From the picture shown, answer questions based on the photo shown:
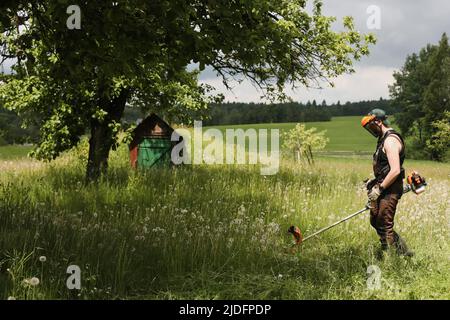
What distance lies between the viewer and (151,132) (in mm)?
21469

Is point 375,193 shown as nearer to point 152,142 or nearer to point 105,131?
point 105,131

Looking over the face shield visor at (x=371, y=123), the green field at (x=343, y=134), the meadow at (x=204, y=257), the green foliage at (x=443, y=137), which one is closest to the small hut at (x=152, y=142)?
the meadow at (x=204, y=257)

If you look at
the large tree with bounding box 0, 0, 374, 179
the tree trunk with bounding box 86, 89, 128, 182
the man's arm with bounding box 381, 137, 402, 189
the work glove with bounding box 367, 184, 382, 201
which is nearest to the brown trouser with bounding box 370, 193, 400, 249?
the work glove with bounding box 367, 184, 382, 201

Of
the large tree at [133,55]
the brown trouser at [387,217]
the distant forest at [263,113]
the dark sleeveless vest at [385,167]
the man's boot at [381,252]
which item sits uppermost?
the distant forest at [263,113]

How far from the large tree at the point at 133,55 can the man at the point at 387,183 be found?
194cm

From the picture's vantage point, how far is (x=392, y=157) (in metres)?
6.11

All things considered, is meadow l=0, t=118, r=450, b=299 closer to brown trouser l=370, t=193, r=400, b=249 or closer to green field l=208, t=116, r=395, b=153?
brown trouser l=370, t=193, r=400, b=249

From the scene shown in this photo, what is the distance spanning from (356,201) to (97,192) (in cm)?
567

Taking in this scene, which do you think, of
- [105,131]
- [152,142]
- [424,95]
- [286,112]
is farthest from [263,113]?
[105,131]

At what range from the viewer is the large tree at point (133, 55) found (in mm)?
5238

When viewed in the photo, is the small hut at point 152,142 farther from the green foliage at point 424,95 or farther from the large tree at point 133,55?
the green foliage at point 424,95

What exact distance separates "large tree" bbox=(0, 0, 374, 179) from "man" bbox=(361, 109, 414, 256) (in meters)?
1.94

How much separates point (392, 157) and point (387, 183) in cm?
37
